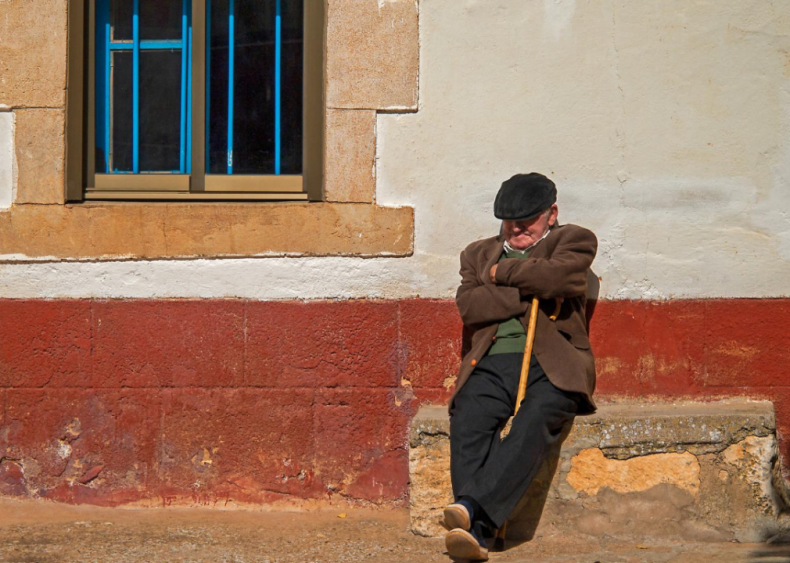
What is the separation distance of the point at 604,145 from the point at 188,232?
7.26 ft

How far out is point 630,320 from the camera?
216 inches

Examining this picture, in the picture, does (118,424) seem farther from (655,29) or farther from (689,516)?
(655,29)

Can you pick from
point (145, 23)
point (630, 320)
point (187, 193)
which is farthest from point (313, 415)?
point (145, 23)

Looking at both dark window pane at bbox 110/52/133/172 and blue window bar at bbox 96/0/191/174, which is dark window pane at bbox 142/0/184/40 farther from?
dark window pane at bbox 110/52/133/172

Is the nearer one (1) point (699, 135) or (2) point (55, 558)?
(2) point (55, 558)

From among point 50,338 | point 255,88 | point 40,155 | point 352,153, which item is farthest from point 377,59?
point 50,338

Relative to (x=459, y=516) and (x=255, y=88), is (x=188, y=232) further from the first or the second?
(x=459, y=516)

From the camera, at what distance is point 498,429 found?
492cm

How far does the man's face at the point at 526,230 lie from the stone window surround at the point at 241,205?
625mm

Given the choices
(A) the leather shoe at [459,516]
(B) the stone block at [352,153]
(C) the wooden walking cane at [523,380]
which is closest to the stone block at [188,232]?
(B) the stone block at [352,153]

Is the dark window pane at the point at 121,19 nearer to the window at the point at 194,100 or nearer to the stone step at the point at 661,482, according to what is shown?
the window at the point at 194,100

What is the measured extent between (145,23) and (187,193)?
0.96m

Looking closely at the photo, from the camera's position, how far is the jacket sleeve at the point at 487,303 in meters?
5.01

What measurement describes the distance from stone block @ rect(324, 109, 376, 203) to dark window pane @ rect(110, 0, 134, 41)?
1.25 m
